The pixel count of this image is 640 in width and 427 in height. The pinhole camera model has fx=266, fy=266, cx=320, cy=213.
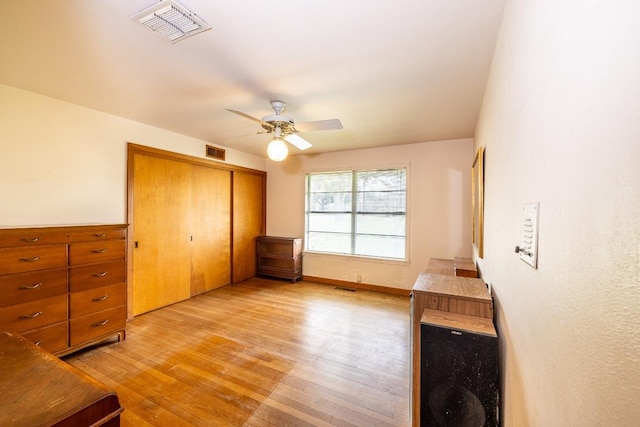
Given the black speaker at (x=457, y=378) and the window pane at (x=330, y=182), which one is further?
the window pane at (x=330, y=182)

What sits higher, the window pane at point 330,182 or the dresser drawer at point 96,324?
the window pane at point 330,182

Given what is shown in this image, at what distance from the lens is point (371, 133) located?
384 centimetres

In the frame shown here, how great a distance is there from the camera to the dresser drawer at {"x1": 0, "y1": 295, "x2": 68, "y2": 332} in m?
2.12

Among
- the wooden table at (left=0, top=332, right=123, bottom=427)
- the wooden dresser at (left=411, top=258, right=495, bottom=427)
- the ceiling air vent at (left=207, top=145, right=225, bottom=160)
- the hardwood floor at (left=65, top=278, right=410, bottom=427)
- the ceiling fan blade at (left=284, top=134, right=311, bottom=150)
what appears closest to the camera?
the wooden table at (left=0, top=332, right=123, bottom=427)

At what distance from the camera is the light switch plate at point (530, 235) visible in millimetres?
871

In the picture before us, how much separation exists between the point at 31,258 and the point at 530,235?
3428mm

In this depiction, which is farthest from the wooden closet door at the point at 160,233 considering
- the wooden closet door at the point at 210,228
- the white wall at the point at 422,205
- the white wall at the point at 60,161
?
the white wall at the point at 422,205

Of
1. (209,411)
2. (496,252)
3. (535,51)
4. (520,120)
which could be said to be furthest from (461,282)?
(209,411)

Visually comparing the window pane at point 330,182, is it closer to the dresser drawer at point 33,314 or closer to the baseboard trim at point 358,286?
the baseboard trim at point 358,286

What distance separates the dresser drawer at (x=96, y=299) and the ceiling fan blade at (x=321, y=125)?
2.54 metres

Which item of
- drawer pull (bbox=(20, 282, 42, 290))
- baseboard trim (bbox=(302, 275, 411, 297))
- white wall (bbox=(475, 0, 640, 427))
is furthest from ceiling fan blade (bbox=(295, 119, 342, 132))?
baseboard trim (bbox=(302, 275, 411, 297))

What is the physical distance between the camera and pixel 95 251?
262 centimetres

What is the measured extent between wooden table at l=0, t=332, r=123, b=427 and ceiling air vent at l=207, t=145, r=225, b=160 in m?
3.95

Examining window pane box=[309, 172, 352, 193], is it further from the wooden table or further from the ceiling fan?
the wooden table
